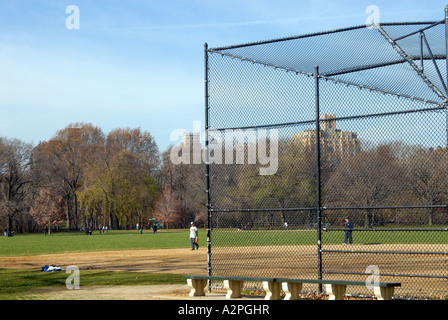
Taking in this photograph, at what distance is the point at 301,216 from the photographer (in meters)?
12.5

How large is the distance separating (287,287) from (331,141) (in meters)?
3.22

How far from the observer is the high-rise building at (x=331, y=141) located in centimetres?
1121

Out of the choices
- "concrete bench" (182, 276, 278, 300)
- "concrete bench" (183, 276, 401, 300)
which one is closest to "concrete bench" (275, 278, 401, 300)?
"concrete bench" (183, 276, 401, 300)

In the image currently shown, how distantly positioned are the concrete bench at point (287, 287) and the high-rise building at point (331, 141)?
8.69ft

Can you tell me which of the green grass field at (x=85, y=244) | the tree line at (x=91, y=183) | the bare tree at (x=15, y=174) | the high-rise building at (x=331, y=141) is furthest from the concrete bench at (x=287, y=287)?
the bare tree at (x=15, y=174)

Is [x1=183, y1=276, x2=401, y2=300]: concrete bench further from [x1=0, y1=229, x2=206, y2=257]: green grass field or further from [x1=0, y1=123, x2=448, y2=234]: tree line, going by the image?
[x1=0, y1=229, x2=206, y2=257]: green grass field

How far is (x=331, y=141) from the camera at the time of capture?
38.0 ft

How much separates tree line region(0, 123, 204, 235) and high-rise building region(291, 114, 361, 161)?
66.8 meters

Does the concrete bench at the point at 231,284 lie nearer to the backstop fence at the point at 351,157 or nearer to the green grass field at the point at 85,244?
the backstop fence at the point at 351,157

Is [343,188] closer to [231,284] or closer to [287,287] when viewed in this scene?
[287,287]

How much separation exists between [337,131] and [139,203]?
7960 centimetres

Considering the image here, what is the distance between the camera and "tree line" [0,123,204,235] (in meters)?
83.4
